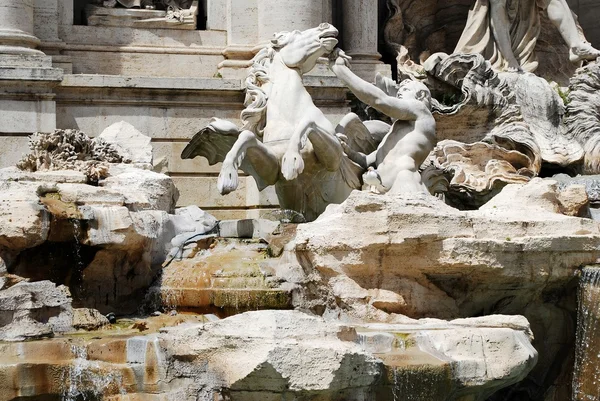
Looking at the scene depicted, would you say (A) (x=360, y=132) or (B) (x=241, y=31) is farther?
(B) (x=241, y=31)

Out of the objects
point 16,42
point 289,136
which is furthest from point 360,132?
point 16,42

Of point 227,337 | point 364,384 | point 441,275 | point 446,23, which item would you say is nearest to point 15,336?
point 227,337

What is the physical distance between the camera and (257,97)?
13359 mm

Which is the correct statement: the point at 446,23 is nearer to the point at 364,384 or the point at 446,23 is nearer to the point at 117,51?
the point at 117,51

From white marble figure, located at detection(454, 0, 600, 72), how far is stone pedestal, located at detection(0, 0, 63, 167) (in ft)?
19.3

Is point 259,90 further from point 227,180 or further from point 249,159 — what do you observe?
point 227,180

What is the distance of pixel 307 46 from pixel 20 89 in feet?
12.0

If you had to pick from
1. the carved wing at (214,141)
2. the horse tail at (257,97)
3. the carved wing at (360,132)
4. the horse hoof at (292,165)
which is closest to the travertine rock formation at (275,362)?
the horse hoof at (292,165)

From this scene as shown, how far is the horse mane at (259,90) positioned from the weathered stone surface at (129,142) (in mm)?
1160

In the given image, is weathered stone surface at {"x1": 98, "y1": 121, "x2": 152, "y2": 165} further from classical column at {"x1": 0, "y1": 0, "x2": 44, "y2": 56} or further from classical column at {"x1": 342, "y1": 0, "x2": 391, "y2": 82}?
classical column at {"x1": 342, "y1": 0, "x2": 391, "y2": 82}

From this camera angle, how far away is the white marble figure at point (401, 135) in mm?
12734

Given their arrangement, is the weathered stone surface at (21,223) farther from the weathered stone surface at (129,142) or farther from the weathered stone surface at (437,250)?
the weathered stone surface at (129,142)

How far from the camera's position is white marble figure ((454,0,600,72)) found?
691 inches

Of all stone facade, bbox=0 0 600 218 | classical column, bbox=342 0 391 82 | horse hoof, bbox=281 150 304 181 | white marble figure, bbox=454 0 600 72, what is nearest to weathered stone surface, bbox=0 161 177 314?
horse hoof, bbox=281 150 304 181
